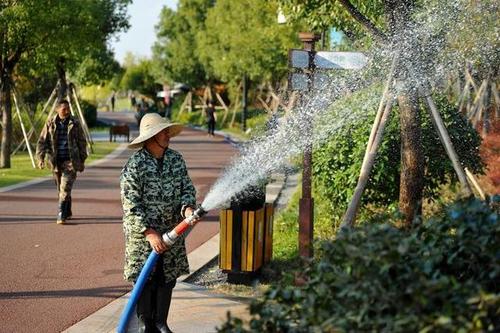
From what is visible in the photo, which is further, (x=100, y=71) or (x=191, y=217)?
(x=100, y=71)

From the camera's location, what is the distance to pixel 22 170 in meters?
17.6

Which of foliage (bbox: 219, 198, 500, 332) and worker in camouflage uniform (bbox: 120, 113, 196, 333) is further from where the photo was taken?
worker in camouflage uniform (bbox: 120, 113, 196, 333)

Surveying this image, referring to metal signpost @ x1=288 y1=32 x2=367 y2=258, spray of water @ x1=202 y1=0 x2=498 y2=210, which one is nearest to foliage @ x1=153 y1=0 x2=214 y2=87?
spray of water @ x1=202 y1=0 x2=498 y2=210

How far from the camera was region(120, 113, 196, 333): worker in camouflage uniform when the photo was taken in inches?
200

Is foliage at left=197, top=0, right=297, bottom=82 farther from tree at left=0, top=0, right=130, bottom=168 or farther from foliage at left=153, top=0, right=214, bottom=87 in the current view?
foliage at left=153, top=0, right=214, bottom=87

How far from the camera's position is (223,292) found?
267 inches

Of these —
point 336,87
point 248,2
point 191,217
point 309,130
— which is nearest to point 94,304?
point 191,217

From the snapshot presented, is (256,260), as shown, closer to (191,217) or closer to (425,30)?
(191,217)

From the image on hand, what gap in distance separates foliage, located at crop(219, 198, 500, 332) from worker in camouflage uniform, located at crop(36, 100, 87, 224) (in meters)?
7.12

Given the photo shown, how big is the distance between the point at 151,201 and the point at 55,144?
5337 mm

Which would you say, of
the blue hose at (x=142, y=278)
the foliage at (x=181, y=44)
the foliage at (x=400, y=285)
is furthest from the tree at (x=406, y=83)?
the foliage at (x=181, y=44)

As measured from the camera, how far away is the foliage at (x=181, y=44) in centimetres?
4781

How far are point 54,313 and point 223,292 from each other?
1504mm

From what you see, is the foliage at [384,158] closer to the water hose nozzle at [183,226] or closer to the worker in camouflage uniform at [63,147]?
the worker in camouflage uniform at [63,147]
